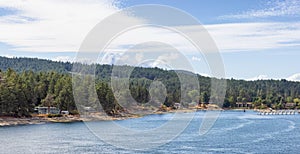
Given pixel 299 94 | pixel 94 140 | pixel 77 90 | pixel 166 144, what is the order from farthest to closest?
pixel 299 94 < pixel 77 90 < pixel 94 140 < pixel 166 144

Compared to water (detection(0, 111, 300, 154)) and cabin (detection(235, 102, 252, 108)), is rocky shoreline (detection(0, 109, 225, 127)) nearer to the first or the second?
water (detection(0, 111, 300, 154))

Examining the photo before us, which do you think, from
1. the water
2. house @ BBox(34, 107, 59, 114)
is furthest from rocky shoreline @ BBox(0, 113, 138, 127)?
the water

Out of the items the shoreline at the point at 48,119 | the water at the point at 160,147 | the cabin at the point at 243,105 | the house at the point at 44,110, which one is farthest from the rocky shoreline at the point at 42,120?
the cabin at the point at 243,105

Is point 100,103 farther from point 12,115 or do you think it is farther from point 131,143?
point 131,143

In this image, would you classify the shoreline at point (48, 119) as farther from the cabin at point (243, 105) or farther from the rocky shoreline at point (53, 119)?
the cabin at point (243, 105)

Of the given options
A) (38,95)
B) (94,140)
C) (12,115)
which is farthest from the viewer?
(38,95)

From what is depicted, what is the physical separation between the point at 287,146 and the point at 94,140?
2273 centimetres

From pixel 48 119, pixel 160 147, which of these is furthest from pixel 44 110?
pixel 160 147

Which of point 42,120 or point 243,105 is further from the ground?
point 243,105

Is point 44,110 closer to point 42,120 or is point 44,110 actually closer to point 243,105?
point 42,120

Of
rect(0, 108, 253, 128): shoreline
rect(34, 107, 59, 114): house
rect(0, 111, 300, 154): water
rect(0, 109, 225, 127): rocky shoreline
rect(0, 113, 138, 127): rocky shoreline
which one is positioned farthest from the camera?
rect(34, 107, 59, 114): house

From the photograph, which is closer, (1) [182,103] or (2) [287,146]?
(2) [287,146]

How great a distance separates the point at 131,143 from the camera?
49.9 metres

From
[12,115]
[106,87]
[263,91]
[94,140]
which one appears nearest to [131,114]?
[106,87]
